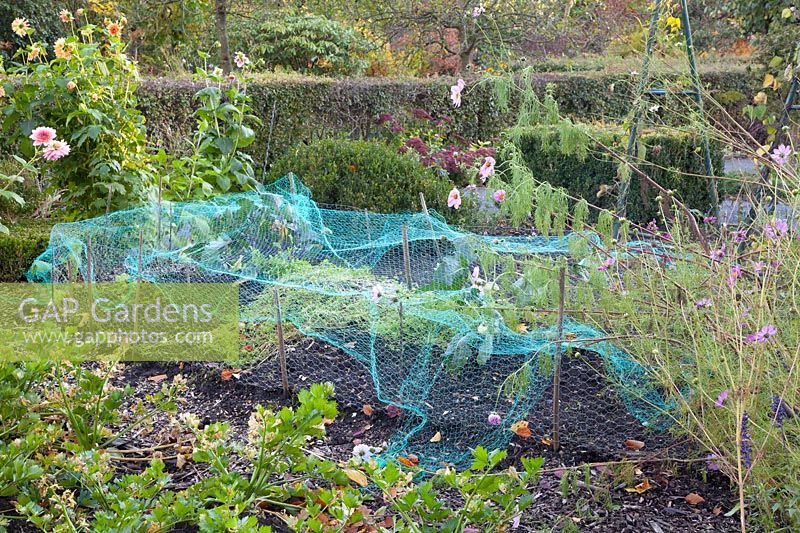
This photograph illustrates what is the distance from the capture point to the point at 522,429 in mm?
3252

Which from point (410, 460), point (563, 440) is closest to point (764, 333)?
point (563, 440)

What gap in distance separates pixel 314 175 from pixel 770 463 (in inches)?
190

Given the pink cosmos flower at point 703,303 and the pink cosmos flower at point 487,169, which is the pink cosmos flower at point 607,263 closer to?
the pink cosmos flower at point 703,303

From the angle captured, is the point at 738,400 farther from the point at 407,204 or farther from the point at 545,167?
the point at 545,167

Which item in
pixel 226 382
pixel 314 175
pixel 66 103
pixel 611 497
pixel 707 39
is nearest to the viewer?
pixel 611 497

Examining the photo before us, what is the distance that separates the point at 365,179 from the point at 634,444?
4.14 metres

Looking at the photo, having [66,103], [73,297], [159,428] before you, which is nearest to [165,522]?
[159,428]

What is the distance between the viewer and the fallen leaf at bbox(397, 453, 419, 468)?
3090mm

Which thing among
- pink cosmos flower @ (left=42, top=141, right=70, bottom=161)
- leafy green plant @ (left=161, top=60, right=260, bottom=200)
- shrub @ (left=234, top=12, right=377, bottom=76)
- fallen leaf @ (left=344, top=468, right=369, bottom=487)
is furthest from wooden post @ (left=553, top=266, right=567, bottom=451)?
shrub @ (left=234, top=12, right=377, bottom=76)

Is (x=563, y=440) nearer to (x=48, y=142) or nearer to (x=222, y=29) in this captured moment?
(x=48, y=142)

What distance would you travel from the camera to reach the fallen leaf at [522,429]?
324 cm

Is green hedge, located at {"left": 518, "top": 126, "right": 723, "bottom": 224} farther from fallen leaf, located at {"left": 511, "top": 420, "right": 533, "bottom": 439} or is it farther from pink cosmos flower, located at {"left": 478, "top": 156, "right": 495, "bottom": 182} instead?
fallen leaf, located at {"left": 511, "top": 420, "right": 533, "bottom": 439}

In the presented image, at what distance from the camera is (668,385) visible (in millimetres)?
2787

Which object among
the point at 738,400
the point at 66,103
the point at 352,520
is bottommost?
the point at 352,520
